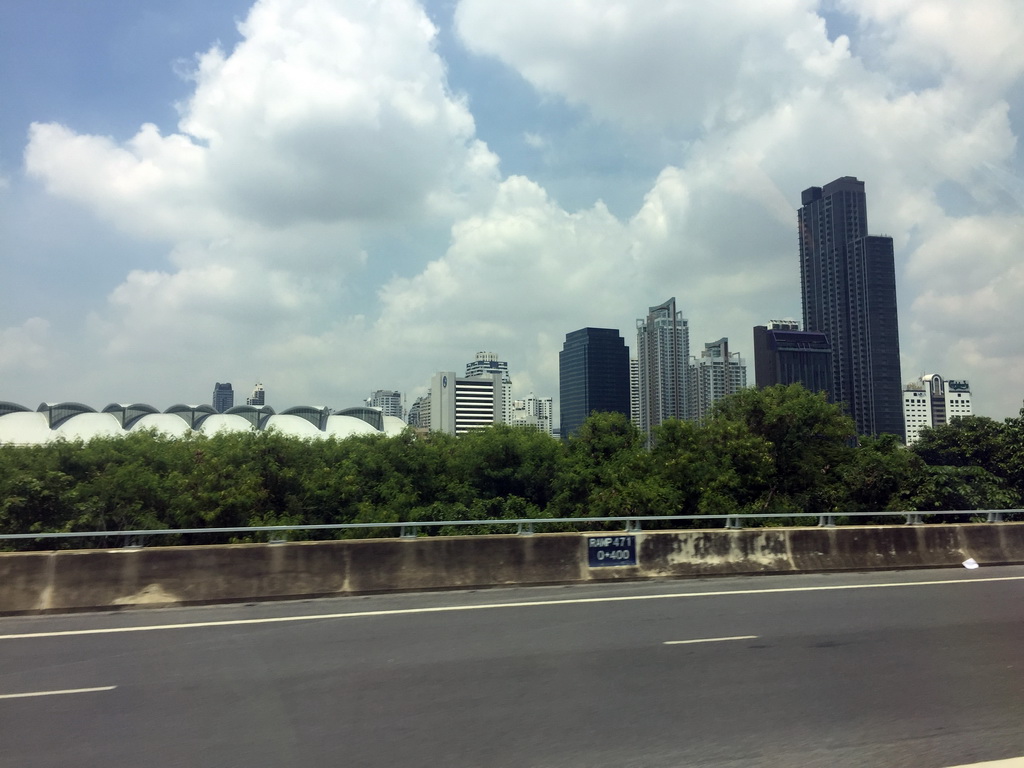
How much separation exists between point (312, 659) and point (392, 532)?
2487 centimetres

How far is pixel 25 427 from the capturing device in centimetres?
8519

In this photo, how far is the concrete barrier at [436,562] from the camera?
10.9 meters

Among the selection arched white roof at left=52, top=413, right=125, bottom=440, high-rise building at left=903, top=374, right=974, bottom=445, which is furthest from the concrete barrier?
high-rise building at left=903, top=374, right=974, bottom=445

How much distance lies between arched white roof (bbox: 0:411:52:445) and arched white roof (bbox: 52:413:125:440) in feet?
4.97

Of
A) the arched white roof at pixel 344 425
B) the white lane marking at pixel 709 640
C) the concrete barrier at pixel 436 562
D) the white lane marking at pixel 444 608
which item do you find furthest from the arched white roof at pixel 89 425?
the white lane marking at pixel 709 640

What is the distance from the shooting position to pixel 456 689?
676 cm

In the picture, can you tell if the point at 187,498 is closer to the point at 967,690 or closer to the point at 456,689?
the point at 456,689

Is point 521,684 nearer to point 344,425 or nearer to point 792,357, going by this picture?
point 344,425

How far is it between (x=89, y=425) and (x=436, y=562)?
8909cm

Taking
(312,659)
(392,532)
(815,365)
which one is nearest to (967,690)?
(312,659)

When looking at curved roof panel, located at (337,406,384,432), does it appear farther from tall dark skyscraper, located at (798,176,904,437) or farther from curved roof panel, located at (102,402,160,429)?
tall dark skyscraper, located at (798,176,904,437)

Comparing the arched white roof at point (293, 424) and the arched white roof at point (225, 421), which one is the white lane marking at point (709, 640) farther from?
the arched white roof at point (225, 421)

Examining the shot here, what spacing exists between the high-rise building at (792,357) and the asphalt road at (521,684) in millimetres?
90294

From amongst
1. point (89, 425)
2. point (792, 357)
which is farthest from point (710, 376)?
point (89, 425)
